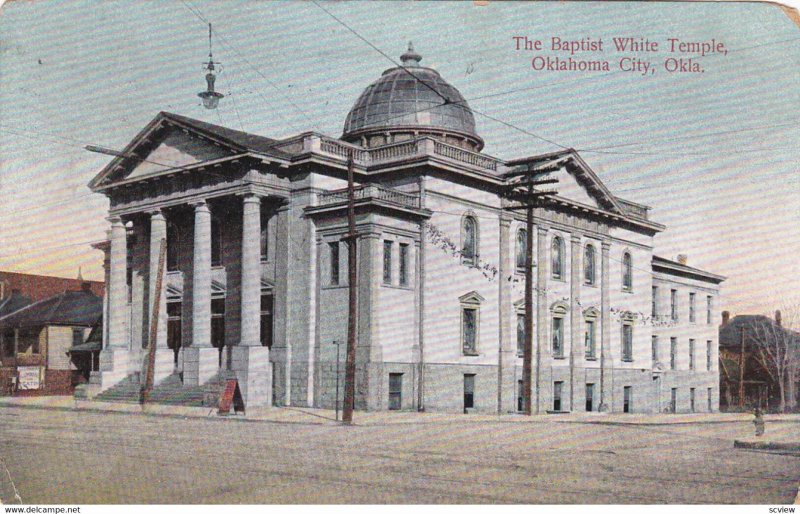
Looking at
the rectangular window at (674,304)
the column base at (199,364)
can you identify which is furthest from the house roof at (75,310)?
the rectangular window at (674,304)

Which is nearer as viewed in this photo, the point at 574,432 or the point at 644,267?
the point at 574,432

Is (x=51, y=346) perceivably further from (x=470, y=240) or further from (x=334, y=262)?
(x=470, y=240)

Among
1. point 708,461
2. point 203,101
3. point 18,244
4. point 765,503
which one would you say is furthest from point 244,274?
point 765,503

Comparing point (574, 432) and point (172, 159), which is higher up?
point (172, 159)

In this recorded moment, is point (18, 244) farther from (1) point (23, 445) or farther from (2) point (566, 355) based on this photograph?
(2) point (566, 355)

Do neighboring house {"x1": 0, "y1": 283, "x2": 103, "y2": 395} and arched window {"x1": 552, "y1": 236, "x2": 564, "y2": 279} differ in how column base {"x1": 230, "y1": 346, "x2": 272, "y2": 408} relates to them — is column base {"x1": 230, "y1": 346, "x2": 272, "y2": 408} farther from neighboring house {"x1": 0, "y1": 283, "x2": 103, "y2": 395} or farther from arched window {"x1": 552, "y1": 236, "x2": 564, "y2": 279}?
arched window {"x1": 552, "y1": 236, "x2": 564, "y2": 279}

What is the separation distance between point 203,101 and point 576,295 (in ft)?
81.7

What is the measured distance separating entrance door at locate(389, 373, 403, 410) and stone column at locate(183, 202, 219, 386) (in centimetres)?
660

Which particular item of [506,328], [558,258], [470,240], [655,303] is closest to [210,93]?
[470,240]

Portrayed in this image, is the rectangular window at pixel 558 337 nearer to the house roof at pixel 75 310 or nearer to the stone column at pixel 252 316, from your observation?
the stone column at pixel 252 316

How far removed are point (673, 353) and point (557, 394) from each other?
498 inches

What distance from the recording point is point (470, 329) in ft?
114

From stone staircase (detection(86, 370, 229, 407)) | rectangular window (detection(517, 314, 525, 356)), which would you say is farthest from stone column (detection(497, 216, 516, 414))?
→ stone staircase (detection(86, 370, 229, 407))

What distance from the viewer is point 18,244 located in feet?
52.5
